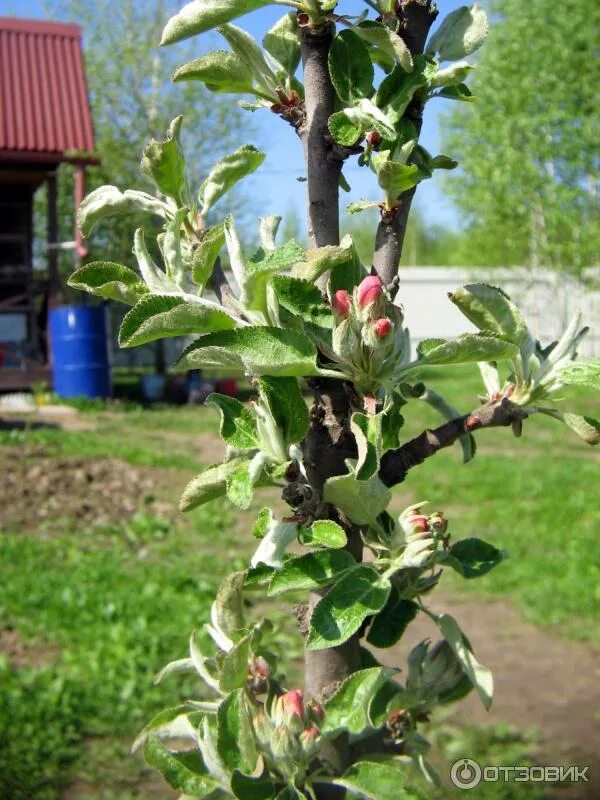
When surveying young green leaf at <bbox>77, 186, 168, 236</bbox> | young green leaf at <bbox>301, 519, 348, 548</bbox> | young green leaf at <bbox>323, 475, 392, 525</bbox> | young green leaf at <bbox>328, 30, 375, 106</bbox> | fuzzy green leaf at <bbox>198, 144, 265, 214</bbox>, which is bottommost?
young green leaf at <bbox>301, 519, 348, 548</bbox>

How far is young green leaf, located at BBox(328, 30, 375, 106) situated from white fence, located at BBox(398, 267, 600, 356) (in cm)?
953

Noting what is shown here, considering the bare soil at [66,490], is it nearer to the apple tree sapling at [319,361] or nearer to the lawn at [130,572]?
the lawn at [130,572]

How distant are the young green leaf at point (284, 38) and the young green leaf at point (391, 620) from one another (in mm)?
610

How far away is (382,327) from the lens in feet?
2.87

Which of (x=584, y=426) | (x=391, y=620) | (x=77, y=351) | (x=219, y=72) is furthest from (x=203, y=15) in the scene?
(x=77, y=351)

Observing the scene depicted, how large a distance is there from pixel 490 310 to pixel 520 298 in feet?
58.7

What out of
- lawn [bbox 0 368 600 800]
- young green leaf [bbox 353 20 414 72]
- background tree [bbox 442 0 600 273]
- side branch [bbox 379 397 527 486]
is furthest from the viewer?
background tree [bbox 442 0 600 273]

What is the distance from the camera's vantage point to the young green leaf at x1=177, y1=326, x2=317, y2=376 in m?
0.83

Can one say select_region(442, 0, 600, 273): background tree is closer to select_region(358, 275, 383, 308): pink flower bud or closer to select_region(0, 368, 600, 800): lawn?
select_region(0, 368, 600, 800): lawn

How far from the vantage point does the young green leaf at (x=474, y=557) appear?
3.63 ft

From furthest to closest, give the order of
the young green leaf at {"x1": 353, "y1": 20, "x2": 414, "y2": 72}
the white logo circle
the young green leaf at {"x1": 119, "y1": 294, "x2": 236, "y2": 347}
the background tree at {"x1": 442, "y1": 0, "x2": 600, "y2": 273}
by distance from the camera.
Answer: the background tree at {"x1": 442, "y1": 0, "x2": 600, "y2": 273} → the white logo circle → the young green leaf at {"x1": 353, "y1": 20, "x2": 414, "y2": 72} → the young green leaf at {"x1": 119, "y1": 294, "x2": 236, "y2": 347}

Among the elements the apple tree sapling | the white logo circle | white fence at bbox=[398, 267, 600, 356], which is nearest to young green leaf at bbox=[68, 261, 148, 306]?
the apple tree sapling

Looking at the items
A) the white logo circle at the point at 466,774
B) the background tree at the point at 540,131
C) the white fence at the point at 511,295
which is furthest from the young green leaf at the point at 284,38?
the background tree at the point at 540,131

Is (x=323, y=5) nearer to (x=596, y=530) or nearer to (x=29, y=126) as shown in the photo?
(x=596, y=530)
